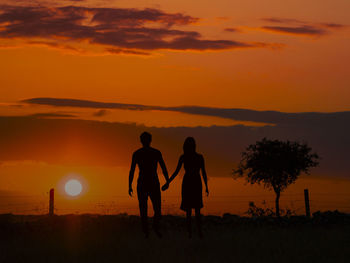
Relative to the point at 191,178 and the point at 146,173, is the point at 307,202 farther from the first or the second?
the point at 146,173

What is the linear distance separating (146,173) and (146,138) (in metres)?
1.08

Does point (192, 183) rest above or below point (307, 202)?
below

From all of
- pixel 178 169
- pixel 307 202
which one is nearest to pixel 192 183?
pixel 178 169

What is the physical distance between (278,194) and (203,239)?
58.7ft

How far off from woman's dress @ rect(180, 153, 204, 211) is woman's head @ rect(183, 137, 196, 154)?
243 mm

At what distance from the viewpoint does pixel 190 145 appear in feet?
62.3

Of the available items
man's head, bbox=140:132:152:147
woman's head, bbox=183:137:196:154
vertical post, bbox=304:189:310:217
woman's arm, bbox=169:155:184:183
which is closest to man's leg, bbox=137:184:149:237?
woman's arm, bbox=169:155:184:183

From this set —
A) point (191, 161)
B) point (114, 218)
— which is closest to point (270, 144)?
point (114, 218)

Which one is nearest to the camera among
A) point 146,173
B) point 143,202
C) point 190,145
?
point 146,173

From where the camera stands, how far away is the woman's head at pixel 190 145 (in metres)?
18.9

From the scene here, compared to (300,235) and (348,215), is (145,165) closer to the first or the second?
(300,235)

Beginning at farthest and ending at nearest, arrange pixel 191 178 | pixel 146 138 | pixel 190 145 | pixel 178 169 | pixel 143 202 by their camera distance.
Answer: pixel 191 178
pixel 178 169
pixel 190 145
pixel 143 202
pixel 146 138

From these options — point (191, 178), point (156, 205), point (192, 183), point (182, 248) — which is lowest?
point (182, 248)

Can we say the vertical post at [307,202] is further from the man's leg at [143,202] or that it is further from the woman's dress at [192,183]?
the man's leg at [143,202]
